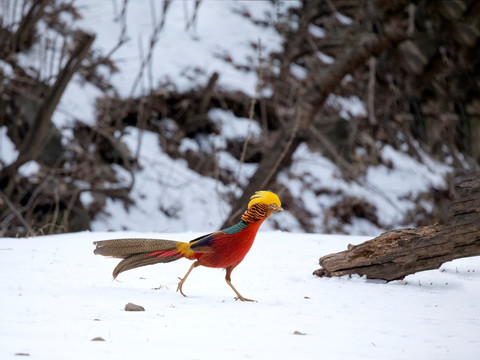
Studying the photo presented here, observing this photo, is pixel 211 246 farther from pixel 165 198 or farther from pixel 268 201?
pixel 165 198

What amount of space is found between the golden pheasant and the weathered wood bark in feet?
2.83

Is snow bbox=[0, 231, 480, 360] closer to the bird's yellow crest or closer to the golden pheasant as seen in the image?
the golden pheasant

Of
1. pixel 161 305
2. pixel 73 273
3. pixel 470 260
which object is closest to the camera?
pixel 161 305

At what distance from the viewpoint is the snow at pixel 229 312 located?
82.0 inches

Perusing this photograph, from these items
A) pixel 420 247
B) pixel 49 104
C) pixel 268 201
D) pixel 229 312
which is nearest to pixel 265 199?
pixel 268 201

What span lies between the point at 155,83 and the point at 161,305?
24.9 feet

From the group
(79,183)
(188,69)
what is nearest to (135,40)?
(188,69)

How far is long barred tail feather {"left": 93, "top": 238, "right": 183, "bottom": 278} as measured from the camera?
3.04 metres

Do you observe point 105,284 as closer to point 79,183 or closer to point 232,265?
point 232,265

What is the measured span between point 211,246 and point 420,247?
132cm

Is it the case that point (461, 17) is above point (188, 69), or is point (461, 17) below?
above

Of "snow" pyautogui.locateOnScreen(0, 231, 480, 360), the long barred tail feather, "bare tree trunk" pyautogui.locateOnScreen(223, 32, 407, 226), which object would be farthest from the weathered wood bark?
"bare tree trunk" pyautogui.locateOnScreen(223, 32, 407, 226)

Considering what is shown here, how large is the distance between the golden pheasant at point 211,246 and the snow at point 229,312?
0.63ft

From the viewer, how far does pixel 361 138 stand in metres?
11.1
